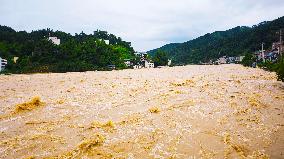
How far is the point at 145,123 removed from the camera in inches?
344

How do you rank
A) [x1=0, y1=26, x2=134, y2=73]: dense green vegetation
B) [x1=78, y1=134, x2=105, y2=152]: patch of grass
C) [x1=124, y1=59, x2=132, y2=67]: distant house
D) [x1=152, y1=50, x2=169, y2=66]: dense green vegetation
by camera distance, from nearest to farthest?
[x1=78, y1=134, x2=105, y2=152]: patch of grass, [x1=0, y1=26, x2=134, y2=73]: dense green vegetation, [x1=124, y1=59, x2=132, y2=67]: distant house, [x1=152, y1=50, x2=169, y2=66]: dense green vegetation

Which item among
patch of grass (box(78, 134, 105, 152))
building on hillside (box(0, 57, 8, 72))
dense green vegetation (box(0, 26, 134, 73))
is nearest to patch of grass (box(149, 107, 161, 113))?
patch of grass (box(78, 134, 105, 152))

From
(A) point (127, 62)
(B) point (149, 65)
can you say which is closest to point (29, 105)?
(A) point (127, 62)

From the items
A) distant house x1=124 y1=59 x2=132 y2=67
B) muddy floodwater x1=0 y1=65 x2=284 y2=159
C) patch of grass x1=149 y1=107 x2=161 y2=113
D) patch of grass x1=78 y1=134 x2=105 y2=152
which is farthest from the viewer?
Result: distant house x1=124 y1=59 x2=132 y2=67

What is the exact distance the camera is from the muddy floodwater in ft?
23.8

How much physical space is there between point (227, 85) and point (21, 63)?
57.5 meters

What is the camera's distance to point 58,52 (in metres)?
68.8

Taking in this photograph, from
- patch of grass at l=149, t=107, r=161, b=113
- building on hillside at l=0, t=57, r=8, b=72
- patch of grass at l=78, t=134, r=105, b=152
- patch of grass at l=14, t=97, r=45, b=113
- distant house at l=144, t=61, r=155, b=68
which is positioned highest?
building on hillside at l=0, t=57, r=8, b=72

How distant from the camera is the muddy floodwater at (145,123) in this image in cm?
724

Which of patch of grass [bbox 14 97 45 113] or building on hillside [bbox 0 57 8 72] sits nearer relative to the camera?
patch of grass [bbox 14 97 45 113]

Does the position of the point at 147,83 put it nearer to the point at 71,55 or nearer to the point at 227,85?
the point at 227,85

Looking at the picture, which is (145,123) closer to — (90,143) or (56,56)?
(90,143)

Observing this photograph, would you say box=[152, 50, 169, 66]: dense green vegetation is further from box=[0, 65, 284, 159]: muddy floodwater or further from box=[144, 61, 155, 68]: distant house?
box=[0, 65, 284, 159]: muddy floodwater

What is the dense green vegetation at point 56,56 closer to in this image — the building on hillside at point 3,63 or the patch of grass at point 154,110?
the building on hillside at point 3,63
